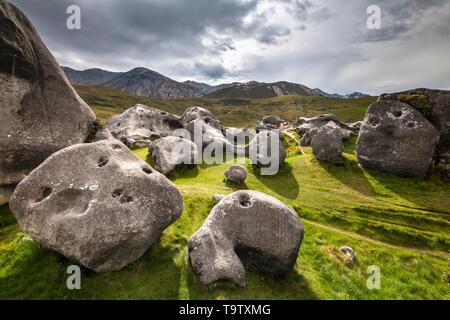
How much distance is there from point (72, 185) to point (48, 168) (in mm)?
1929

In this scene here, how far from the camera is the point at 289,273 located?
47.1ft

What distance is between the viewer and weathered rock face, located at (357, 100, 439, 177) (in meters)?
25.8

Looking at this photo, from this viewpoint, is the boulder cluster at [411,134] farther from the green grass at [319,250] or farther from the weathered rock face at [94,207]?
the weathered rock face at [94,207]

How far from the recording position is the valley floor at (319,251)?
12.3 meters

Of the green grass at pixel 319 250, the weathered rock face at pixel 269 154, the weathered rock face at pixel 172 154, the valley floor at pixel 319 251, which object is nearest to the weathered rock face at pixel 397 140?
the green grass at pixel 319 250

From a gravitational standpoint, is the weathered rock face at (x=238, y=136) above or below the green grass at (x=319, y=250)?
above

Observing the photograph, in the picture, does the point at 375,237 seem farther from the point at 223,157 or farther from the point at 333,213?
the point at 223,157

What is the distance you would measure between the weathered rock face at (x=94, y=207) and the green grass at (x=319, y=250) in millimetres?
1497

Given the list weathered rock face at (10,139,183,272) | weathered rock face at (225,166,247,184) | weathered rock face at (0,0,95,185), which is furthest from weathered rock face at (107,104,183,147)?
weathered rock face at (10,139,183,272)

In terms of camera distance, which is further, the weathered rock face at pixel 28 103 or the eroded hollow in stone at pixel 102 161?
the weathered rock face at pixel 28 103

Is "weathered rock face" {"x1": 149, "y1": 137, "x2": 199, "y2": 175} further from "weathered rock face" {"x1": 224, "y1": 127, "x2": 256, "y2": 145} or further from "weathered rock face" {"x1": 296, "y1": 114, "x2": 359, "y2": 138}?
"weathered rock face" {"x1": 296, "y1": 114, "x2": 359, "y2": 138}

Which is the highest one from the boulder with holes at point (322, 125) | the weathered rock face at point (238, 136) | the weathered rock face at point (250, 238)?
the boulder with holes at point (322, 125)

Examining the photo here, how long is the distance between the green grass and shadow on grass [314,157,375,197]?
0.10 m
